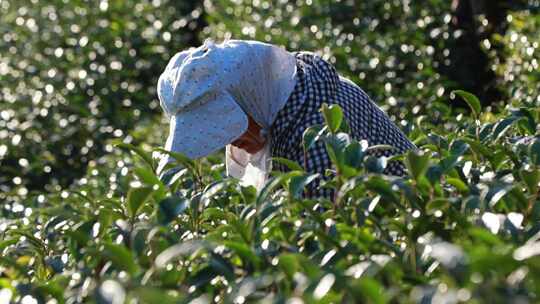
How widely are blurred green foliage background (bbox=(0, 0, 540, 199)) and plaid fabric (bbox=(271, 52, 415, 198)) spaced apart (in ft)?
6.59

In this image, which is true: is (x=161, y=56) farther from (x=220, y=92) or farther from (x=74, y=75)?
(x=220, y=92)

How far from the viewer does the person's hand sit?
13.5 ft

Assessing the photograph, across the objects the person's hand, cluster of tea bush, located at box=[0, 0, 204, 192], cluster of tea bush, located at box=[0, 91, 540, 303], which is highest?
cluster of tea bush, located at box=[0, 91, 540, 303]

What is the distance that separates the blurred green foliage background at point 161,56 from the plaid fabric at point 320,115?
6.59 feet

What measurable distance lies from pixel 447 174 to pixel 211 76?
106 cm

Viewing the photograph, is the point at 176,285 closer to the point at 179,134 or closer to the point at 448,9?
the point at 179,134

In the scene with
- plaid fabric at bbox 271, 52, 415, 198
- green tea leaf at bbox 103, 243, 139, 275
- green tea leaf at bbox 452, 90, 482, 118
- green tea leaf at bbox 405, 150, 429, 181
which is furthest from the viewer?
plaid fabric at bbox 271, 52, 415, 198

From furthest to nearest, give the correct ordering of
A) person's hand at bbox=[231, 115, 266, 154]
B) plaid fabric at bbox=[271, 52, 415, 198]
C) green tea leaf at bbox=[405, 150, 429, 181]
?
person's hand at bbox=[231, 115, 266, 154]
plaid fabric at bbox=[271, 52, 415, 198]
green tea leaf at bbox=[405, 150, 429, 181]

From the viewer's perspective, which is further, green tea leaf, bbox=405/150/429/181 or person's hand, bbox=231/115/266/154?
person's hand, bbox=231/115/266/154

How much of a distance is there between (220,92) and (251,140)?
0.31m

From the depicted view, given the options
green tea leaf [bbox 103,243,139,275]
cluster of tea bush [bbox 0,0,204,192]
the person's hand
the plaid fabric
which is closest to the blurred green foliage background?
cluster of tea bush [bbox 0,0,204,192]

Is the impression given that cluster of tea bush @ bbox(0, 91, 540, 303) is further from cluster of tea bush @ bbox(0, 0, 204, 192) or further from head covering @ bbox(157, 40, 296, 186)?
cluster of tea bush @ bbox(0, 0, 204, 192)

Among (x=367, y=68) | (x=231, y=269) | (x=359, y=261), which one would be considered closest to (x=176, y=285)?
(x=231, y=269)

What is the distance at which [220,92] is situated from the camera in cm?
389
